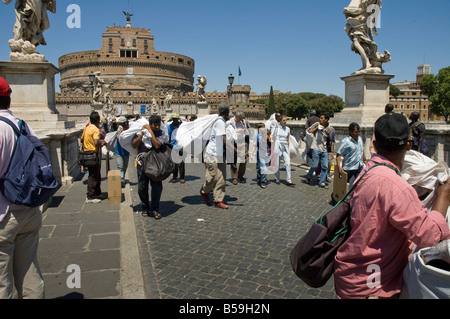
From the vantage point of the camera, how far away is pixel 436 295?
1.63 meters

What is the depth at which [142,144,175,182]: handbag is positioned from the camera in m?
5.70

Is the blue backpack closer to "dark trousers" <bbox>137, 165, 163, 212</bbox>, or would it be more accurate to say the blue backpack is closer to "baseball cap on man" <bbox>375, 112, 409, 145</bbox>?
"baseball cap on man" <bbox>375, 112, 409, 145</bbox>

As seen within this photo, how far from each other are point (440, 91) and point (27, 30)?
223 ft

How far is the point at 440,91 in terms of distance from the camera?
6209 cm

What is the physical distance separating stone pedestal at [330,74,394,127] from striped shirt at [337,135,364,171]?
110 inches

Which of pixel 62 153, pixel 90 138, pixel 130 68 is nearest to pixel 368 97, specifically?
pixel 90 138

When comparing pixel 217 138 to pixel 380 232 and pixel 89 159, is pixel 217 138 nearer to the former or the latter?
pixel 89 159

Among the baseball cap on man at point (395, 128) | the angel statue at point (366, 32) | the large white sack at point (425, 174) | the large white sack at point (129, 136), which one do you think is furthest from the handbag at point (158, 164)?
the angel statue at point (366, 32)

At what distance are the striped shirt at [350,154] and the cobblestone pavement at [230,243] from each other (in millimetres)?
784

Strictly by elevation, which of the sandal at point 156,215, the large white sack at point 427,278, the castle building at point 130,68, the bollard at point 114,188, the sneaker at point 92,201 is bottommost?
the sandal at point 156,215

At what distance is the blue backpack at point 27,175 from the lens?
2.32 metres

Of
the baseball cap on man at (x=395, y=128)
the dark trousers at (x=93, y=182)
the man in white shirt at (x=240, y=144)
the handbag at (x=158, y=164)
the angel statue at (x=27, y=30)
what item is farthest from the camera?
the man in white shirt at (x=240, y=144)

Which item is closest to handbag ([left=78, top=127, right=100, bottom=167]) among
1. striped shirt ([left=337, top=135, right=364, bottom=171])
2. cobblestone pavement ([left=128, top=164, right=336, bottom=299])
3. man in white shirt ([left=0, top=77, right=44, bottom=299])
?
cobblestone pavement ([left=128, top=164, right=336, bottom=299])

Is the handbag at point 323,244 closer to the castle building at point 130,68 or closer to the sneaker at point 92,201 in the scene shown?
the sneaker at point 92,201
